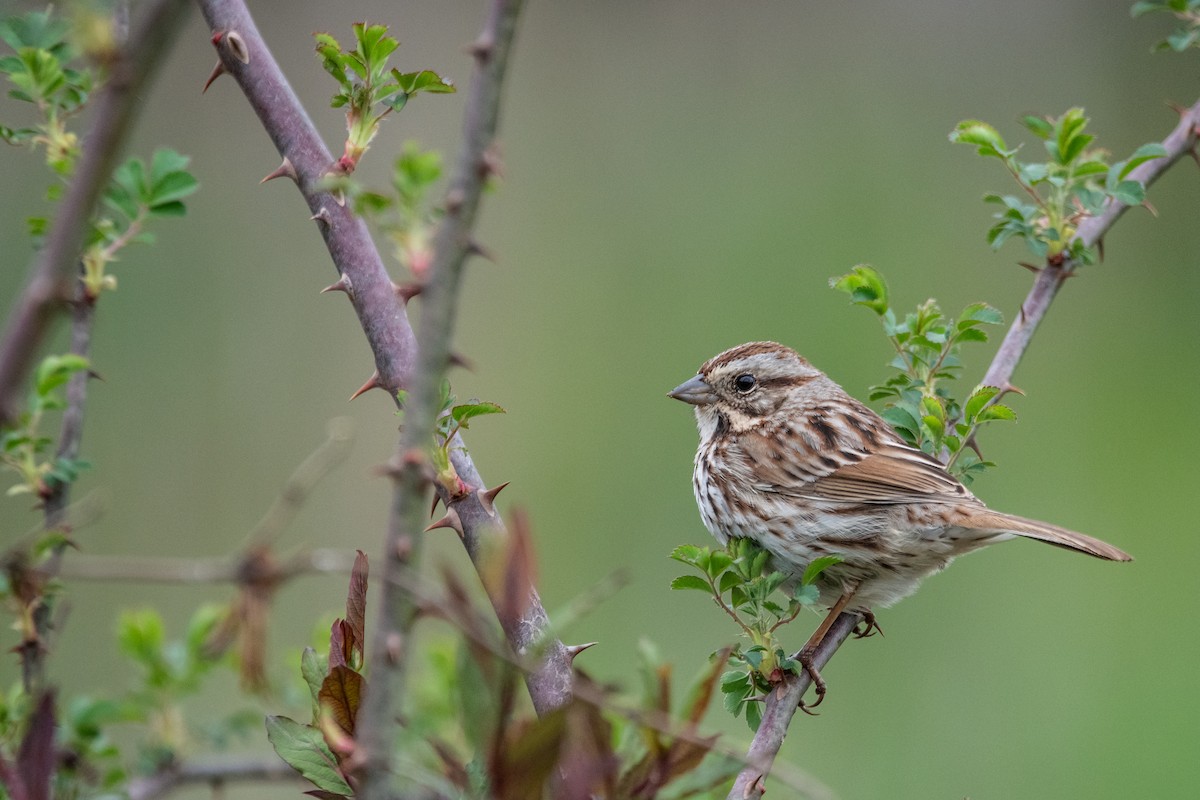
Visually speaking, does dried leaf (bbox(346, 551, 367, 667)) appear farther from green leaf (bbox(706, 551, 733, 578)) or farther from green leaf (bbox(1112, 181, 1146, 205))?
green leaf (bbox(1112, 181, 1146, 205))

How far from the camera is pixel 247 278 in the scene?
648cm

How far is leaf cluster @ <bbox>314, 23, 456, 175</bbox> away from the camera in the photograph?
68.1 inches

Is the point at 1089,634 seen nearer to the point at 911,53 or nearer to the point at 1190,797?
the point at 1190,797

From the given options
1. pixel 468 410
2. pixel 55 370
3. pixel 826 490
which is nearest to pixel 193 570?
pixel 468 410

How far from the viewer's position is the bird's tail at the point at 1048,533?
2756 millimetres

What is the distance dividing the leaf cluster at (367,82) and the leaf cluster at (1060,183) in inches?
42.6

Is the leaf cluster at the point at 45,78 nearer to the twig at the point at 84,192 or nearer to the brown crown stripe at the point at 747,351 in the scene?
the twig at the point at 84,192

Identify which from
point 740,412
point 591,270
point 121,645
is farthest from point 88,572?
point 591,270

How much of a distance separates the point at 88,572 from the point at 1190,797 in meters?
4.72

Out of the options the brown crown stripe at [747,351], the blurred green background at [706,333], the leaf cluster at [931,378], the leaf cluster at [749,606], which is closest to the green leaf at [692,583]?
the leaf cluster at [749,606]

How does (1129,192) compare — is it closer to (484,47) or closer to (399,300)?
(399,300)

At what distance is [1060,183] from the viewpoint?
2365 millimetres

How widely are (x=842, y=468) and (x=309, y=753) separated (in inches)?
89.6

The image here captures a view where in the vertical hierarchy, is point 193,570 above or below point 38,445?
below
